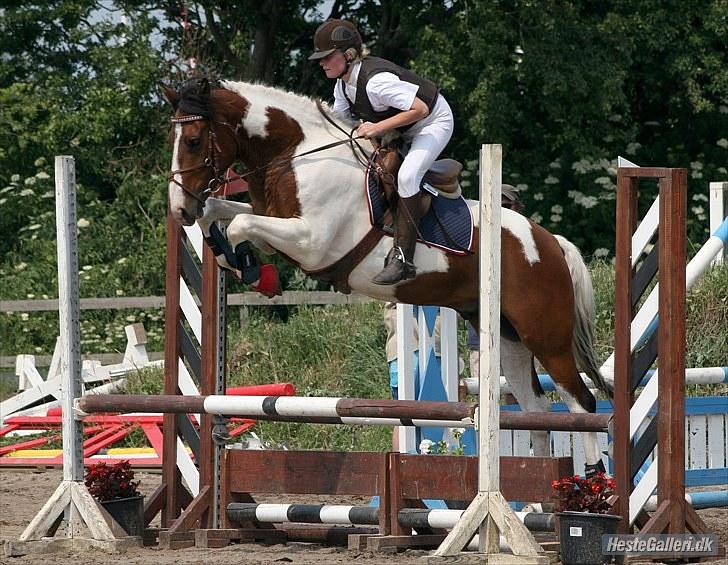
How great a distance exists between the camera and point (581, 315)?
6016 mm

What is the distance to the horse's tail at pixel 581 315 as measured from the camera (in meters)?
5.99

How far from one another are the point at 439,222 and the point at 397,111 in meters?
0.49

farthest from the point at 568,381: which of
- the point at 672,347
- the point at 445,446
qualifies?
the point at 672,347

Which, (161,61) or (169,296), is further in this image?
(161,61)

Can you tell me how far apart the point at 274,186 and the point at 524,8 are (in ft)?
26.4

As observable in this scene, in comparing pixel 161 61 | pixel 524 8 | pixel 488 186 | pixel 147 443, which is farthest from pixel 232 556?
pixel 161 61

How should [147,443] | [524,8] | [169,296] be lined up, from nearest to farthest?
1. [169,296]
2. [147,443]
3. [524,8]

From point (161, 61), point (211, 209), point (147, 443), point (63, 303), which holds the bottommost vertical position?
point (147, 443)

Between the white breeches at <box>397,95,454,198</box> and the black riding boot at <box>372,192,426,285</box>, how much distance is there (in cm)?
6

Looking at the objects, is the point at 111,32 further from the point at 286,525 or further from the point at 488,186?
the point at 488,186

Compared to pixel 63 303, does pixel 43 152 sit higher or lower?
higher

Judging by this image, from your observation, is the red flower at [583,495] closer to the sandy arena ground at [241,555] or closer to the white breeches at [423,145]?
the sandy arena ground at [241,555]

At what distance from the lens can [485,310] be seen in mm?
4621

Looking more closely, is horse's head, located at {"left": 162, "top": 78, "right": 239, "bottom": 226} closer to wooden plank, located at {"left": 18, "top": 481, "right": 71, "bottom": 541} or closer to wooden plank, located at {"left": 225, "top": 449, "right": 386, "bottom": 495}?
wooden plank, located at {"left": 225, "top": 449, "right": 386, "bottom": 495}
